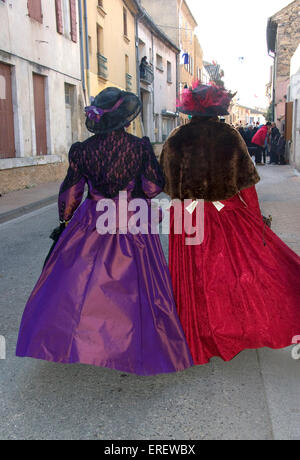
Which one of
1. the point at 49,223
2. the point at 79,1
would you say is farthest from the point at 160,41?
the point at 49,223

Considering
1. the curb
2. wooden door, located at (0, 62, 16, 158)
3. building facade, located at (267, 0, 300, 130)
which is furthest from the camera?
building facade, located at (267, 0, 300, 130)

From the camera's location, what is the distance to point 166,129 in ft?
108

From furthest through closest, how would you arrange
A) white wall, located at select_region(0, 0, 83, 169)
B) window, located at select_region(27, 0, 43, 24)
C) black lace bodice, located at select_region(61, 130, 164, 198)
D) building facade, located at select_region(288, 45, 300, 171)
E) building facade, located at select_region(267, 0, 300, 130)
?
building facade, located at select_region(267, 0, 300, 130)
building facade, located at select_region(288, 45, 300, 171)
window, located at select_region(27, 0, 43, 24)
white wall, located at select_region(0, 0, 83, 169)
black lace bodice, located at select_region(61, 130, 164, 198)

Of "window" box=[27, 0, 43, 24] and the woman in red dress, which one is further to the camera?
"window" box=[27, 0, 43, 24]

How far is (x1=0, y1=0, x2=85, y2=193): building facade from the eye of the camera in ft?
38.8

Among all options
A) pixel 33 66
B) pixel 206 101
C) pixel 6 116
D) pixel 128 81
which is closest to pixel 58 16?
pixel 33 66

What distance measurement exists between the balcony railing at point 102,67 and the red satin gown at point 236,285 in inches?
678

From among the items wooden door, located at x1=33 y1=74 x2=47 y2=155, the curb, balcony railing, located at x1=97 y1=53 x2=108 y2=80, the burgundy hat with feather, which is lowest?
the curb

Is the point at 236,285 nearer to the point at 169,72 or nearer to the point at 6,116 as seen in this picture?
the point at 6,116

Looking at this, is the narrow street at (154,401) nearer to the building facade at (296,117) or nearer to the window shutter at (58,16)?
the window shutter at (58,16)

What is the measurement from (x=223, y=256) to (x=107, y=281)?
75 centimetres

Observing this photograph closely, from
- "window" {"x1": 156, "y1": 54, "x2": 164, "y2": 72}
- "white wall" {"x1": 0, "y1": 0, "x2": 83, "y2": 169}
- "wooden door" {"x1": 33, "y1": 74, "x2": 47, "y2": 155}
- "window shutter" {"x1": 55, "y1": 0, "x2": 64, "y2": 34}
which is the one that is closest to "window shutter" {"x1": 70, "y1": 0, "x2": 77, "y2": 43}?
"white wall" {"x1": 0, "y1": 0, "x2": 83, "y2": 169}

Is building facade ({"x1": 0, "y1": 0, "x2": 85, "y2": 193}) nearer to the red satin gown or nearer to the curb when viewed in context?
the curb

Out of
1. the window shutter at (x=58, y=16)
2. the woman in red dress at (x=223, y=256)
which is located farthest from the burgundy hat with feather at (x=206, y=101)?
the window shutter at (x=58, y=16)
